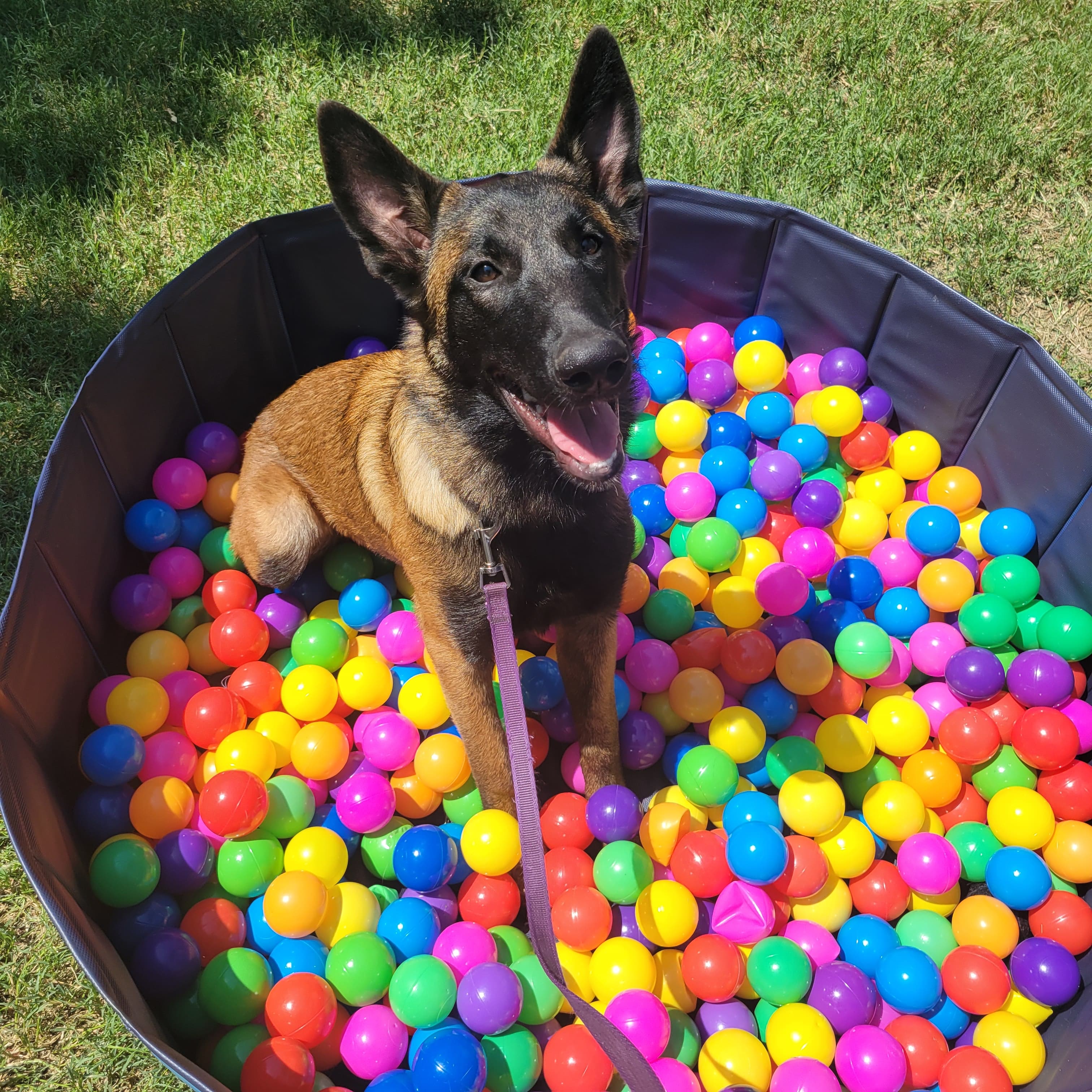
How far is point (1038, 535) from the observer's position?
12.3ft

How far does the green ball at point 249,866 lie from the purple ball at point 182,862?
0.07 m

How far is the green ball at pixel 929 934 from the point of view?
2887mm

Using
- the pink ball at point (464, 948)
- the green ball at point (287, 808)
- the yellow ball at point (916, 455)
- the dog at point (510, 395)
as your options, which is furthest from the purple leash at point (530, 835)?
→ the yellow ball at point (916, 455)

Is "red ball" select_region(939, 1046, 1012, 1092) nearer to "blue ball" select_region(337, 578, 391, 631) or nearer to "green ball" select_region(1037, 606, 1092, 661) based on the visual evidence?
"green ball" select_region(1037, 606, 1092, 661)

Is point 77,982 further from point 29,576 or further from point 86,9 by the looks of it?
point 86,9

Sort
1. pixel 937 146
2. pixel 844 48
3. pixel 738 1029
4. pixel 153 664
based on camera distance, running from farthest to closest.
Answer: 1. pixel 844 48
2. pixel 937 146
3. pixel 153 664
4. pixel 738 1029

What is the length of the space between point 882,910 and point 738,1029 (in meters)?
0.71

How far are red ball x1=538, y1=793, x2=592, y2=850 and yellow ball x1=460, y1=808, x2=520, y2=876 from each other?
201 millimetres

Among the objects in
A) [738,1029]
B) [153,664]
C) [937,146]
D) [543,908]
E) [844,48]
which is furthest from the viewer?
[844,48]

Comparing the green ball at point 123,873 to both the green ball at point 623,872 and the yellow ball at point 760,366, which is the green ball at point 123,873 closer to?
the green ball at point 623,872

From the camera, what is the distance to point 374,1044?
8.61 feet

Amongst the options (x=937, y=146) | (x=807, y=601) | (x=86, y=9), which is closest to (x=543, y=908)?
(x=807, y=601)

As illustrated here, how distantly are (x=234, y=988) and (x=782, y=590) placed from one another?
248 centimetres

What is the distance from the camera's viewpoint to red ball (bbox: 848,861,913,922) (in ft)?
9.88
